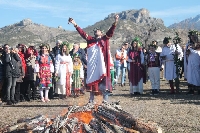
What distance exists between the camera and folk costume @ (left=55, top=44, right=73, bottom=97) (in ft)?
38.4

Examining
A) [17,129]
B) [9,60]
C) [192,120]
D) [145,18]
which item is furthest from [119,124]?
[145,18]

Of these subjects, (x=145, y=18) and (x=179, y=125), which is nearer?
(x=179, y=125)

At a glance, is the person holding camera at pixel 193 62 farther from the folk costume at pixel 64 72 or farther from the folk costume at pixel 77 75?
the folk costume at pixel 64 72

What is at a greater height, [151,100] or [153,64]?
[153,64]

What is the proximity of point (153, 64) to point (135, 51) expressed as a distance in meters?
A: 0.88

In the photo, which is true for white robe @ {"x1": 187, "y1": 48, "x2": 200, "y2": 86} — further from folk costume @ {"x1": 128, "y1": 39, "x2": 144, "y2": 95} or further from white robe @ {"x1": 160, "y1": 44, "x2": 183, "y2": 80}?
folk costume @ {"x1": 128, "y1": 39, "x2": 144, "y2": 95}

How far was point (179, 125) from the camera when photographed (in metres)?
6.96

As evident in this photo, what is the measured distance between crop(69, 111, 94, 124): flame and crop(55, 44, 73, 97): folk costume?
5.92 m

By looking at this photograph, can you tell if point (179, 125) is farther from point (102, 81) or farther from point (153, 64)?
point (153, 64)

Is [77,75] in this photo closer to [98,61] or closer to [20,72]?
[20,72]

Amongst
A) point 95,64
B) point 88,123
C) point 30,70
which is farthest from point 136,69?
point 88,123

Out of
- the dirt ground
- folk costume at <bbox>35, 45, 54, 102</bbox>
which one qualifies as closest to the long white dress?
folk costume at <bbox>35, 45, 54, 102</bbox>

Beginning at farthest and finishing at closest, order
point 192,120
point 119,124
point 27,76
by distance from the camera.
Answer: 1. point 27,76
2. point 192,120
3. point 119,124

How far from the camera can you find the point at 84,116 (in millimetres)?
5789
